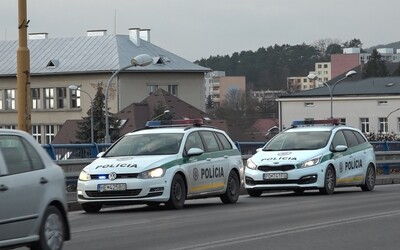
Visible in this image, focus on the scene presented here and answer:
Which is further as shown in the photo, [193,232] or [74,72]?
[74,72]

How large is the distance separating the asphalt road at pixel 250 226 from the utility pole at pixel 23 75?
1.89m

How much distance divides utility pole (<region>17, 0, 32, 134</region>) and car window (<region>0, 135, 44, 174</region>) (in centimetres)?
779

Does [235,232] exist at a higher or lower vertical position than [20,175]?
lower

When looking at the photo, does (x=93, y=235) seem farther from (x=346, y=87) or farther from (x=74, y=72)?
(x=346, y=87)

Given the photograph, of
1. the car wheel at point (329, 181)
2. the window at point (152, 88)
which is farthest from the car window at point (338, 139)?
the window at point (152, 88)

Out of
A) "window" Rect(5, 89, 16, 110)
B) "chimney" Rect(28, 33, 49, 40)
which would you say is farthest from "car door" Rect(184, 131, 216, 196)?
"chimney" Rect(28, 33, 49, 40)

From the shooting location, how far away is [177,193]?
2014 centimetres

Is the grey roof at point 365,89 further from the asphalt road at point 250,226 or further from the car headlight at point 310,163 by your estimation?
the asphalt road at point 250,226

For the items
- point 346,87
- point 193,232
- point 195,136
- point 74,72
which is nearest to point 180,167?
point 195,136

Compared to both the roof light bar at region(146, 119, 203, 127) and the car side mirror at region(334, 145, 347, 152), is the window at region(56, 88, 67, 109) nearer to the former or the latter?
the car side mirror at region(334, 145, 347, 152)

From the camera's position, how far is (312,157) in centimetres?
2455

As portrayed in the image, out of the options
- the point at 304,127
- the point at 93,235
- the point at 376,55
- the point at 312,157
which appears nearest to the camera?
the point at 93,235

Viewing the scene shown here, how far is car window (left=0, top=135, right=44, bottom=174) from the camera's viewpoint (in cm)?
1214

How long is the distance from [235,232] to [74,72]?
318 ft
